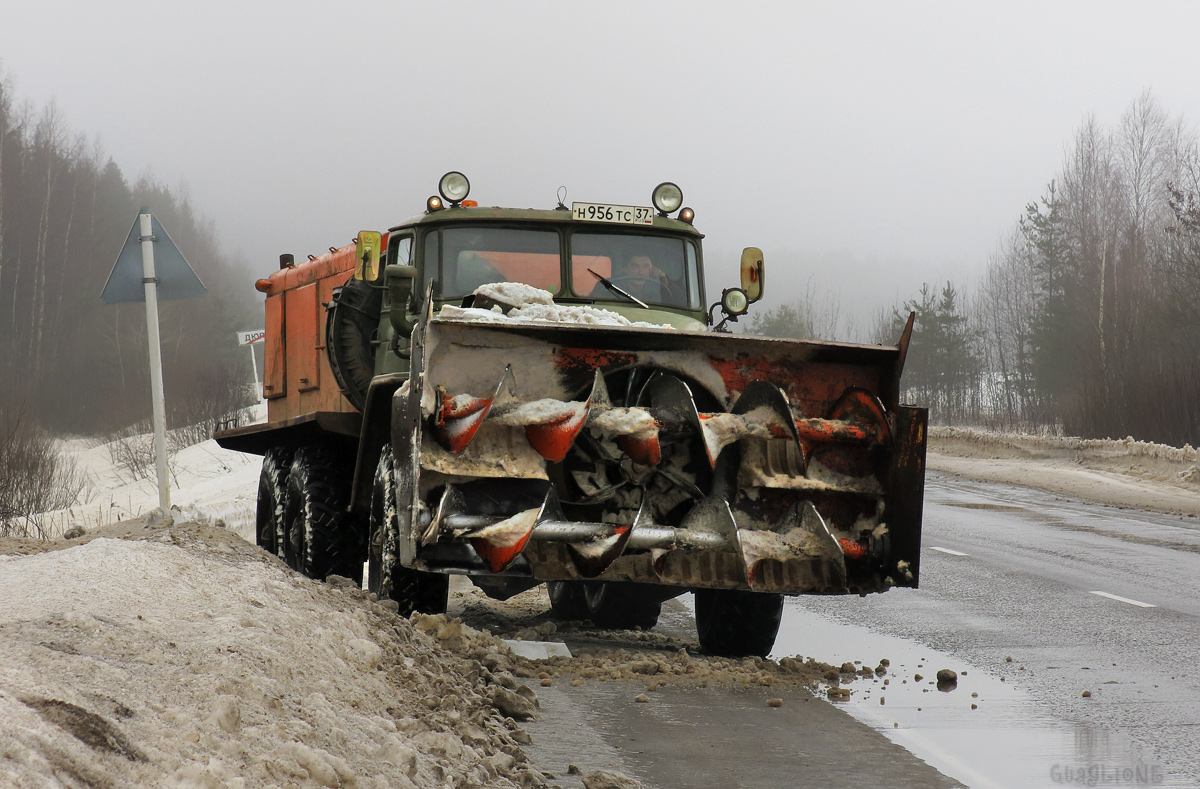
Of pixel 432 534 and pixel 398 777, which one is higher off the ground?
pixel 432 534

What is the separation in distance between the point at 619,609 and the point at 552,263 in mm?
2401

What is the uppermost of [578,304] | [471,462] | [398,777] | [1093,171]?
[1093,171]

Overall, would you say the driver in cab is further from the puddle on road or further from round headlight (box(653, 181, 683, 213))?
the puddle on road

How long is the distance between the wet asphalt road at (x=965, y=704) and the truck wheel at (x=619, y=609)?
27cm

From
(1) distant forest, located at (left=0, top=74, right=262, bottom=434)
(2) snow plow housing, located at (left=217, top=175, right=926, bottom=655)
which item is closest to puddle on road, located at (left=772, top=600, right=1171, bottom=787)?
(2) snow plow housing, located at (left=217, top=175, right=926, bottom=655)

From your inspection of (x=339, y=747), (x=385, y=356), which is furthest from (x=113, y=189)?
(x=339, y=747)

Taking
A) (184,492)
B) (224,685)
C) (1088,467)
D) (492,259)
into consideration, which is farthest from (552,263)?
(1088,467)

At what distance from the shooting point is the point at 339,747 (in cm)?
341

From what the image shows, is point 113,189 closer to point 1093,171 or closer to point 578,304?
point 1093,171

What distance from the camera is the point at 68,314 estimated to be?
55.1m

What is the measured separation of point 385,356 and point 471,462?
97.9 inches

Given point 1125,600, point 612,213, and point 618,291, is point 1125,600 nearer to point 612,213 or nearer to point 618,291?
point 618,291

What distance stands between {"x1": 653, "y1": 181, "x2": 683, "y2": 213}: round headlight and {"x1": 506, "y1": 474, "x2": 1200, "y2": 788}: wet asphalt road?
2877mm

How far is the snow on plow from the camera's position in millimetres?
5484
